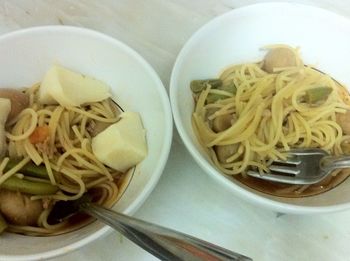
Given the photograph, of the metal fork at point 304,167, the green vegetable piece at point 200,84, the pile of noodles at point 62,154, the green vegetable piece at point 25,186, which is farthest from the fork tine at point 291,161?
the green vegetable piece at point 25,186

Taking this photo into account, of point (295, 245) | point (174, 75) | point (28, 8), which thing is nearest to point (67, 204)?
point (174, 75)

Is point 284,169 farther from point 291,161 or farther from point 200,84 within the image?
point 200,84

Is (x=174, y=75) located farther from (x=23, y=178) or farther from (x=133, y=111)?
(x=23, y=178)

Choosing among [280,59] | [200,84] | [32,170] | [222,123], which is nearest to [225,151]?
[222,123]

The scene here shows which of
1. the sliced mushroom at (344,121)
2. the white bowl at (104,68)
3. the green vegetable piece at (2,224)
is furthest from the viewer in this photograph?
the sliced mushroom at (344,121)

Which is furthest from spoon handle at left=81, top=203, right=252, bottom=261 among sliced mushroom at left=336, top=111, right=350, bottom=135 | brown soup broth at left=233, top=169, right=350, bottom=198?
sliced mushroom at left=336, top=111, right=350, bottom=135

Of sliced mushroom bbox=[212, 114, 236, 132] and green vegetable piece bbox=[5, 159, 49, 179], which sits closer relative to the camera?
green vegetable piece bbox=[5, 159, 49, 179]

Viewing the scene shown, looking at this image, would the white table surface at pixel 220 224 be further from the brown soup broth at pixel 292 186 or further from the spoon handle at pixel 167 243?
the spoon handle at pixel 167 243

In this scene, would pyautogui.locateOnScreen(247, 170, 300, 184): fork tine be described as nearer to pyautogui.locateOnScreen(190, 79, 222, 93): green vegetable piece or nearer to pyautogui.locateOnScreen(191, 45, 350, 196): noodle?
pyautogui.locateOnScreen(191, 45, 350, 196): noodle
